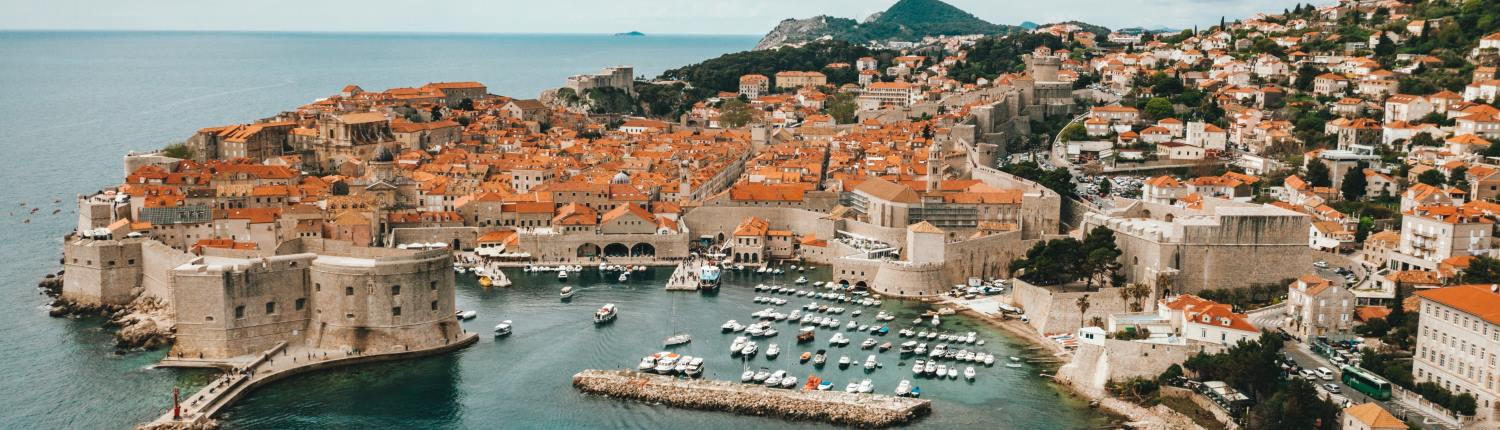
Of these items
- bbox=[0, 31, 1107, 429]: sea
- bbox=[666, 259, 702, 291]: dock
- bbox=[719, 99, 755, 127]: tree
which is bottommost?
bbox=[0, 31, 1107, 429]: sea

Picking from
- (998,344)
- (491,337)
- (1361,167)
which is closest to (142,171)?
(491,337)

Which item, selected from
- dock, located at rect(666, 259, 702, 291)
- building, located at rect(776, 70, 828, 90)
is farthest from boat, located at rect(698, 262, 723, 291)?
building, located at rect(776, 70, 828, 90)

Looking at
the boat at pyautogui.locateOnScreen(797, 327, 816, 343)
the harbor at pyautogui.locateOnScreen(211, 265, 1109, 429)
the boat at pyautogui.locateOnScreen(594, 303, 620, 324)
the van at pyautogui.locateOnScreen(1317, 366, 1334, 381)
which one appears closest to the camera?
the van at pyautogui.locateOnScreen(1317, 366, 1334, 381)

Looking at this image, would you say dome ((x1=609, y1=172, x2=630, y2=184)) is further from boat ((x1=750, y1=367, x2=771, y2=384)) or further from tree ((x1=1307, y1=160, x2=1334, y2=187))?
tree ((x1=1307, y1=160, x2=1334, y2=187))

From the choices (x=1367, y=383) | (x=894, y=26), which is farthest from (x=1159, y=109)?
(x=894, y=26)

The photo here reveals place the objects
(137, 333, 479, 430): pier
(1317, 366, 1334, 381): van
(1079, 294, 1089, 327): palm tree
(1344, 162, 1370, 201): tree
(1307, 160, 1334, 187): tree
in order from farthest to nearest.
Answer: (1307, 160, 1334, 187): tree < (1344, 162, 1370, 201): tree < (1079, 294, 1089, 327): palm tree < (137, 333, 479, 430): pier < (1317, 366, 1334, 381): van

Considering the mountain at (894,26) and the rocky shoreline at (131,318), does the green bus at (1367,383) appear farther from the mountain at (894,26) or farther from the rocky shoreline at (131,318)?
the mountain at (894,26)
